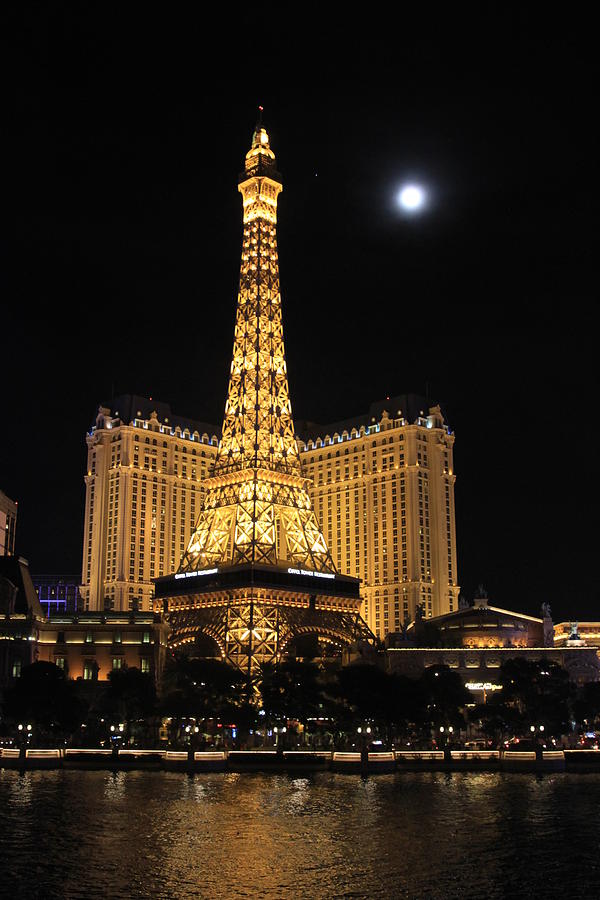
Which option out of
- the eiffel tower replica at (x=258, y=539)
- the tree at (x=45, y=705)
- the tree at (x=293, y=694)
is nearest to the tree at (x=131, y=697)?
the tree at (x=45, y=705)

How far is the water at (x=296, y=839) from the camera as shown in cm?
3941

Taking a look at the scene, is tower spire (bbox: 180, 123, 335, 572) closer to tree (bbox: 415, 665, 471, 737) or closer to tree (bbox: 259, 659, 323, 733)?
tree (bbox: 259, 659, 323, 733)

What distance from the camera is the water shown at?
39.4 m

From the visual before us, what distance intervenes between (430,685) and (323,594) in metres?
29.4

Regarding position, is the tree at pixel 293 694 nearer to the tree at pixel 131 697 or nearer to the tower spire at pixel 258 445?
the tree at pixel 131 697

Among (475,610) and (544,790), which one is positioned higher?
(475,610)

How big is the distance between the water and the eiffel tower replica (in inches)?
Answer: 2146

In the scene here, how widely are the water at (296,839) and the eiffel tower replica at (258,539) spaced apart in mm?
54503

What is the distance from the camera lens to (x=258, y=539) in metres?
136

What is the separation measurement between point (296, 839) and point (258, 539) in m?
87.0

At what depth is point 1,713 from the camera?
114875mm

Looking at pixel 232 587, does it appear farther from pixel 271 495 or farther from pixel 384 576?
pixel 384 576

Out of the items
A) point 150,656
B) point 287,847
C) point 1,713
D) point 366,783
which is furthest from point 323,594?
point 287,847

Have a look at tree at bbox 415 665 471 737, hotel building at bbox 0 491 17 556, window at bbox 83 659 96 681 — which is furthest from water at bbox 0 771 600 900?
hotel building at bbox 0 491 17 556
